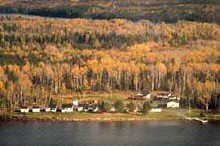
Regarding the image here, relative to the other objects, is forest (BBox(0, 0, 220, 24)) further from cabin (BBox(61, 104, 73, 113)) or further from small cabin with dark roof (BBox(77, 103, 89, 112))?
cabin (BBox(61, 104, 73, 113))

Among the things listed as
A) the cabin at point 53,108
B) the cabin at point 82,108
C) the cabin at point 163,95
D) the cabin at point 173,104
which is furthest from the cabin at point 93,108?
the cabin at point 163,95

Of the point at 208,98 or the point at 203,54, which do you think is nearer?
the point at 208,98

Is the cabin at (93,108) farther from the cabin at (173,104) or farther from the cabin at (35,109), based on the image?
the cabin at (173,104)

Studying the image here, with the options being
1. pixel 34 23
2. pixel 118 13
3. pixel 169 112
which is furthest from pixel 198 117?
pixel 118 13

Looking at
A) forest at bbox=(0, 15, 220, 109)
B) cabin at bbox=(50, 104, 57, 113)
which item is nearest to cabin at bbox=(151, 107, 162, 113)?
forest at bbox=(0, 15, 220, 109)

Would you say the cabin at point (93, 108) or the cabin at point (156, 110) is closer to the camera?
the cabin at point (93, 108)

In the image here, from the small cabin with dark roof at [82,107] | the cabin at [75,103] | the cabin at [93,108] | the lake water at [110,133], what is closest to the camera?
the lake water at [110,133]

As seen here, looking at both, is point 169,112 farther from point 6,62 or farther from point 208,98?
point 6,62
